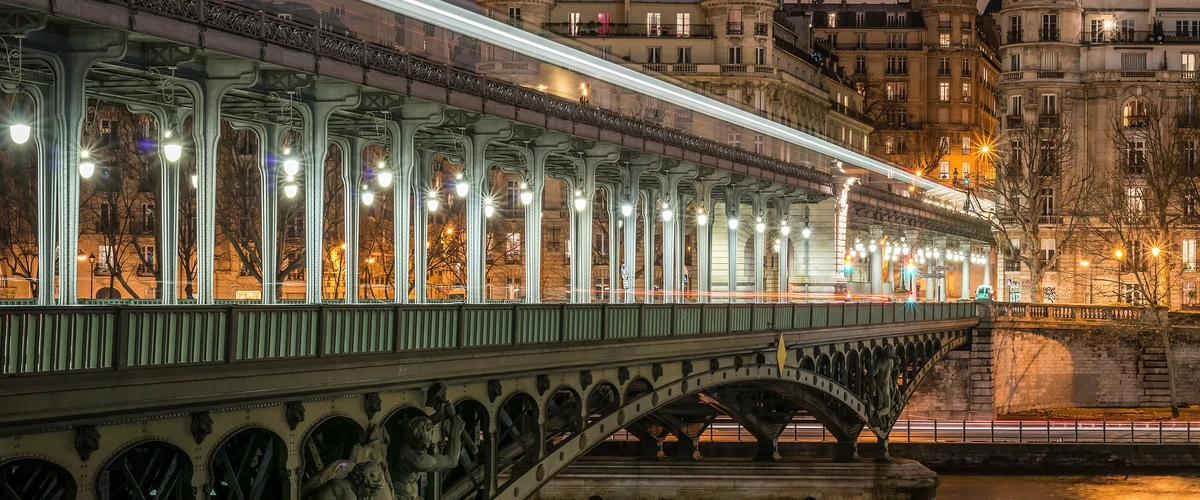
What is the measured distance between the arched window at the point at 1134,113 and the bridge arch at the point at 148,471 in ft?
362

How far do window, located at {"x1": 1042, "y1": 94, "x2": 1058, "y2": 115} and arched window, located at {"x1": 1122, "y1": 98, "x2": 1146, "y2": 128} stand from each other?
15.3 ft

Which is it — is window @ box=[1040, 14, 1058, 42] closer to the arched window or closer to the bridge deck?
the arched window

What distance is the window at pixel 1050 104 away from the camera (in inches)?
5138

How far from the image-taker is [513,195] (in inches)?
4237

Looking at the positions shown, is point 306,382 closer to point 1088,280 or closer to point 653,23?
point 653,23

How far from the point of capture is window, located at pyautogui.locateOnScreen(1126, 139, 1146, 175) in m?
120

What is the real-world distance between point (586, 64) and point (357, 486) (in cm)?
3295

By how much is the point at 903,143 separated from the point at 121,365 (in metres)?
167

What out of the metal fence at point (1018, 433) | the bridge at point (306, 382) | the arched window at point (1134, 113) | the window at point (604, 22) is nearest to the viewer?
the bridge at point (306, 382)

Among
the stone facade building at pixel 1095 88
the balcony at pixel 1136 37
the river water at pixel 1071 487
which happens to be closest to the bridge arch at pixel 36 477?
the river water at pixel 1071 487

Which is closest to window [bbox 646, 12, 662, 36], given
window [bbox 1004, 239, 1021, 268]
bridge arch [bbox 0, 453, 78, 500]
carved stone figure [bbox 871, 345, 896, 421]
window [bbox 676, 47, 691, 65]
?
window [bbox 676, 47, 691, 65]

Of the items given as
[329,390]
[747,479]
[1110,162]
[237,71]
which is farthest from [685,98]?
[1110,162]

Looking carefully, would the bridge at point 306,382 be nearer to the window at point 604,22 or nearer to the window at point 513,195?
the window at point 513,195

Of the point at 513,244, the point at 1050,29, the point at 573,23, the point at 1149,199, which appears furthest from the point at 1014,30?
the point at 513,244
